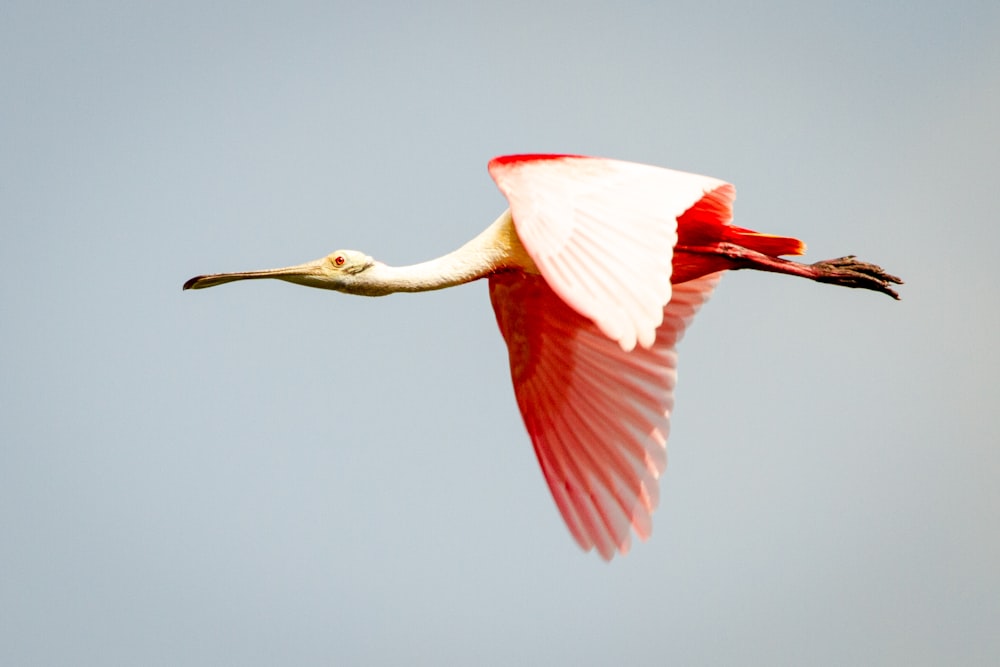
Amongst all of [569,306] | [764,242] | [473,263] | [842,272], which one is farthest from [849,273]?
[569,306]

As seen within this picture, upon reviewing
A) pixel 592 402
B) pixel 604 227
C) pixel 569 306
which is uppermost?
pixel 604 227

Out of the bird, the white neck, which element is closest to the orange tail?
the bird

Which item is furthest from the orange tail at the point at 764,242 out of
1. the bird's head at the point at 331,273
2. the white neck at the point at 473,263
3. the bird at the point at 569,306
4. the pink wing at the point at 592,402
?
the bird's head at the point at 331,273

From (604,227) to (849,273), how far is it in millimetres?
2728

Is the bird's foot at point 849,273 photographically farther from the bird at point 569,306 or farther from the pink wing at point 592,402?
the pink wing at point 592,402

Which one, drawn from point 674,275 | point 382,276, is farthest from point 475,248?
point 674,275

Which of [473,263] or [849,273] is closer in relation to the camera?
[473,263]

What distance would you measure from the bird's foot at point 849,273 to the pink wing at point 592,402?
0.69 meters

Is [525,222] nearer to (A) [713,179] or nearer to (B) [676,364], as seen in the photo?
(A) [713,179]

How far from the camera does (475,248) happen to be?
9195 millimetres

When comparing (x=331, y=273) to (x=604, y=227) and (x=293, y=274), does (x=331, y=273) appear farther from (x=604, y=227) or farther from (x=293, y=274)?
(x=604, y=227)

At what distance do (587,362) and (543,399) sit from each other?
343 millimetres

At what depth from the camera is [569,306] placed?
773cm

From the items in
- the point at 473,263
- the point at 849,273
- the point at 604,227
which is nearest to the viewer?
the point at 604,227
